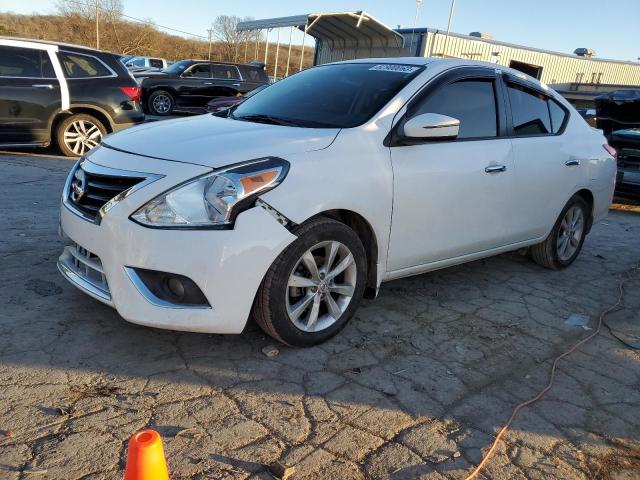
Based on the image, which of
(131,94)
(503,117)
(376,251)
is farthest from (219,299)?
(131,94)

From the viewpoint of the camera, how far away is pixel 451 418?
260 centimetres

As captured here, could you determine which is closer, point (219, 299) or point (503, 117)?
point (219, 299)

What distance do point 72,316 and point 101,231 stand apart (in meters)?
0.77

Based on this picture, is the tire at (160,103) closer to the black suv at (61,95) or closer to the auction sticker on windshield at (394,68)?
the black suv at (61,95)

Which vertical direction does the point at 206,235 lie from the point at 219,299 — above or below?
above

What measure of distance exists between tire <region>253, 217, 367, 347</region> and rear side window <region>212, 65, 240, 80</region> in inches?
574

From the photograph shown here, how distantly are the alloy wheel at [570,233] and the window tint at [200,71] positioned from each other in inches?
535

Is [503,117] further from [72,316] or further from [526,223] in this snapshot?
[72,316]

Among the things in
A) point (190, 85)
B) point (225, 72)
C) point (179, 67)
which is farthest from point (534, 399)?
point (179, 67)

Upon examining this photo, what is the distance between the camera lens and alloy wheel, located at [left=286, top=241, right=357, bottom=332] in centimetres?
299

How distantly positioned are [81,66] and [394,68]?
20.0 feet

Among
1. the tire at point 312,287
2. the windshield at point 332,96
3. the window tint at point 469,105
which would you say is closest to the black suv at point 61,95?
the windshield at point 332,96

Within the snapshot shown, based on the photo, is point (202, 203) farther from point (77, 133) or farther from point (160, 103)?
point (160, 103)

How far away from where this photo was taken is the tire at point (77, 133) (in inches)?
318
